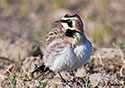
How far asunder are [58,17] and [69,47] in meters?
6.54

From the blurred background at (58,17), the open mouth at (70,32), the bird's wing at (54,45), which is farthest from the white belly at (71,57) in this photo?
the blurred background at (58,17)

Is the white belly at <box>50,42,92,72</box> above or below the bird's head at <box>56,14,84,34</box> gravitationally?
below

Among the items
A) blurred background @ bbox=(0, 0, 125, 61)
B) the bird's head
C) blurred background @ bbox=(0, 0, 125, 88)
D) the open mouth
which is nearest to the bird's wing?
the open mouth

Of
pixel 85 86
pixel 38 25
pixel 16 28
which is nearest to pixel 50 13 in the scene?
pixel 38 25

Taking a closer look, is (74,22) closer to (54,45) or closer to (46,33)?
(54,45)

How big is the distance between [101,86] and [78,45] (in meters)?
0.83

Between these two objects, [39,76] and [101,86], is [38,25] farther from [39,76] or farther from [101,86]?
[101,86]

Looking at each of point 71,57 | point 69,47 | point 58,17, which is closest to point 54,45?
point 69,47

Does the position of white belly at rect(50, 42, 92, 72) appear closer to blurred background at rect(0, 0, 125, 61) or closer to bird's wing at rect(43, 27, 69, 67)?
bird's wing at rect(43, 27, 69, 67)

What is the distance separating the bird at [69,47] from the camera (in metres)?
6.65

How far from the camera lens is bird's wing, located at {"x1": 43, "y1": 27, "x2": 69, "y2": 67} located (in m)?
6.82

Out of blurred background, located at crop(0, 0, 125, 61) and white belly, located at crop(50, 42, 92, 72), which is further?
blurred background, located at crop(0, 0, 125, 61)

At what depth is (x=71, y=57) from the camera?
21.6 ft

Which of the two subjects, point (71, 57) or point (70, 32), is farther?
point (70, 32)
